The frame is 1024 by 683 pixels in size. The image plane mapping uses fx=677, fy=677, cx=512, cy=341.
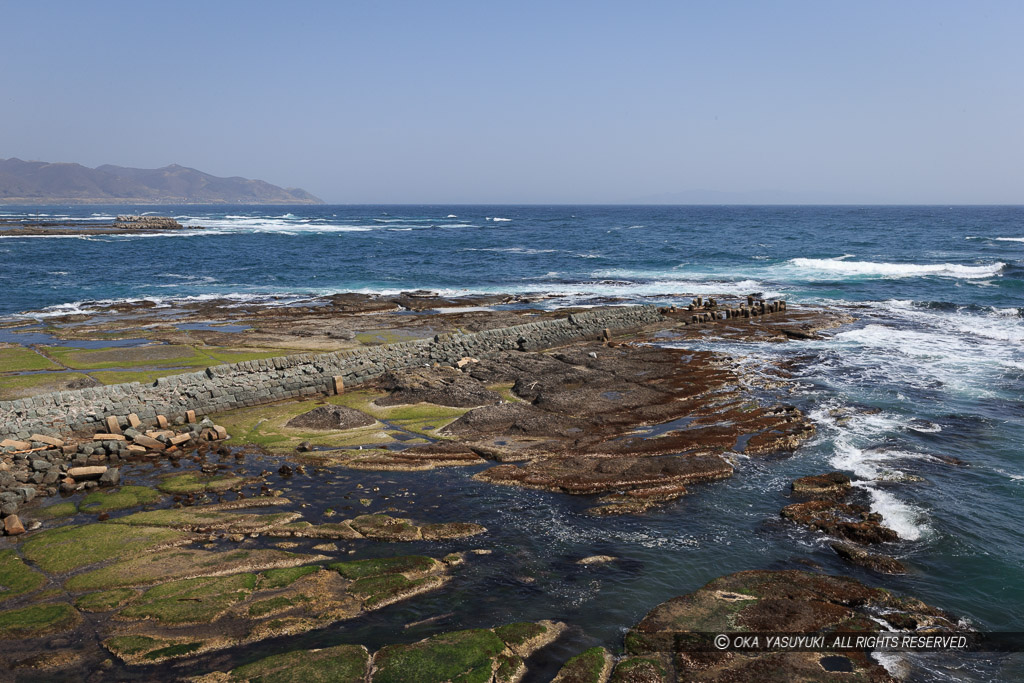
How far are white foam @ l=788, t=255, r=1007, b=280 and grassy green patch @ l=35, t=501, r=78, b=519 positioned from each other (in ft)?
217

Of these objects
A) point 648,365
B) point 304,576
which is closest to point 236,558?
point 304,576

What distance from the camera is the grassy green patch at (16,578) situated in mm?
11961

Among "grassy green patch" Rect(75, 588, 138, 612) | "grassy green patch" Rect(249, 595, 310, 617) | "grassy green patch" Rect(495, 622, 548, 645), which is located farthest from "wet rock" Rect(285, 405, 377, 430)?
"grassy green patch" Rect(495, 622, 548, 645)

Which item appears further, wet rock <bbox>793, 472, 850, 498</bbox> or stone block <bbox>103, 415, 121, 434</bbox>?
stone block <bbox>103, 415, 121, 434</bbox>

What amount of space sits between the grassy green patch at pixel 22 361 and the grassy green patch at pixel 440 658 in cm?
2622

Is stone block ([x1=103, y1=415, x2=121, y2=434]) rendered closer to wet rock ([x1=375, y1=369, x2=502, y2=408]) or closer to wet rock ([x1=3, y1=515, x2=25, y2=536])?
wet rock ([x1=3, y1=515, x2=25, y2=536])

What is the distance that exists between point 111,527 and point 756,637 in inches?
507

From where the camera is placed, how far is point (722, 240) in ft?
355

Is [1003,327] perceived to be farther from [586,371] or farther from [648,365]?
[586,371]

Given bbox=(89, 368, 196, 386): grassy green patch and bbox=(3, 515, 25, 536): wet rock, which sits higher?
bbox=(89, 368, 196, 386): grassy green patch

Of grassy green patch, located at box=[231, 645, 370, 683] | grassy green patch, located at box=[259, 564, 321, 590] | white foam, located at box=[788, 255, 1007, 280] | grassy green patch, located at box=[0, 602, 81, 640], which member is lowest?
grassy green patch, located at box=[0, 602, 81, 640]

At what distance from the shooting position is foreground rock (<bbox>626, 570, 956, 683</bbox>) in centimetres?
982

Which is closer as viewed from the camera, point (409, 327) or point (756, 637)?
point (756, 637)

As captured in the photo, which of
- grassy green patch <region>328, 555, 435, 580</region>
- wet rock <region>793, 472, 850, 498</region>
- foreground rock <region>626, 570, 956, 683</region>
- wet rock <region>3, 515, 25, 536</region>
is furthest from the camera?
wet rock <region>793, 472, 850, 498</region>
